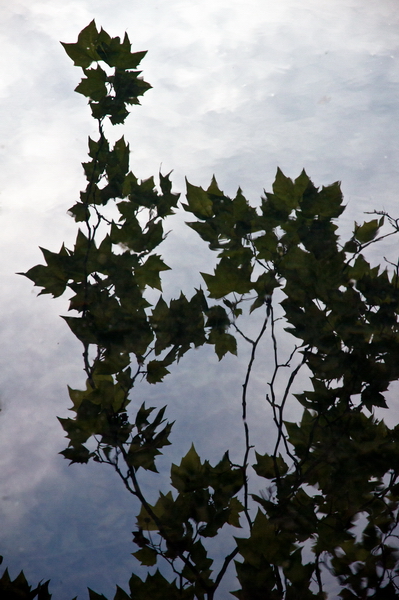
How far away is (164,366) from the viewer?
93 cm

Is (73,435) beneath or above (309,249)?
beneath

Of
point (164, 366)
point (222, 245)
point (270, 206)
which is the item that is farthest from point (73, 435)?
point (270, 206)

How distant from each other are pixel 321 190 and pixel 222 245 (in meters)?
0.22

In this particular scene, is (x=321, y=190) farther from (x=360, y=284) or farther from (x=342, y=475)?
(x=342, y=475)

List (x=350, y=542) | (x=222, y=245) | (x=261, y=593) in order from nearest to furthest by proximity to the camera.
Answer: (x=261, y=593) < (x=350, y=542) < (x=222, y=245)

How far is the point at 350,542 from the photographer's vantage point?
2.82 ft

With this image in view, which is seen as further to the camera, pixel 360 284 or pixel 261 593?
pixel 360 284

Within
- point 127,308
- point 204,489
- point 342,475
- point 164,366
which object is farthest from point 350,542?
point 127,308

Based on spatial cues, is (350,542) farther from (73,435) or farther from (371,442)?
(73,435)

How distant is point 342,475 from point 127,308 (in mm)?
477

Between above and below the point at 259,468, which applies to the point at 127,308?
above

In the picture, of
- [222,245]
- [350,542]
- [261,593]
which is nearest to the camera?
[261,593]

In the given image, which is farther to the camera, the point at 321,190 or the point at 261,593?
the point at 321,190

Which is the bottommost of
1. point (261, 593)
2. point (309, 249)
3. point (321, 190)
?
point (261, 593)
